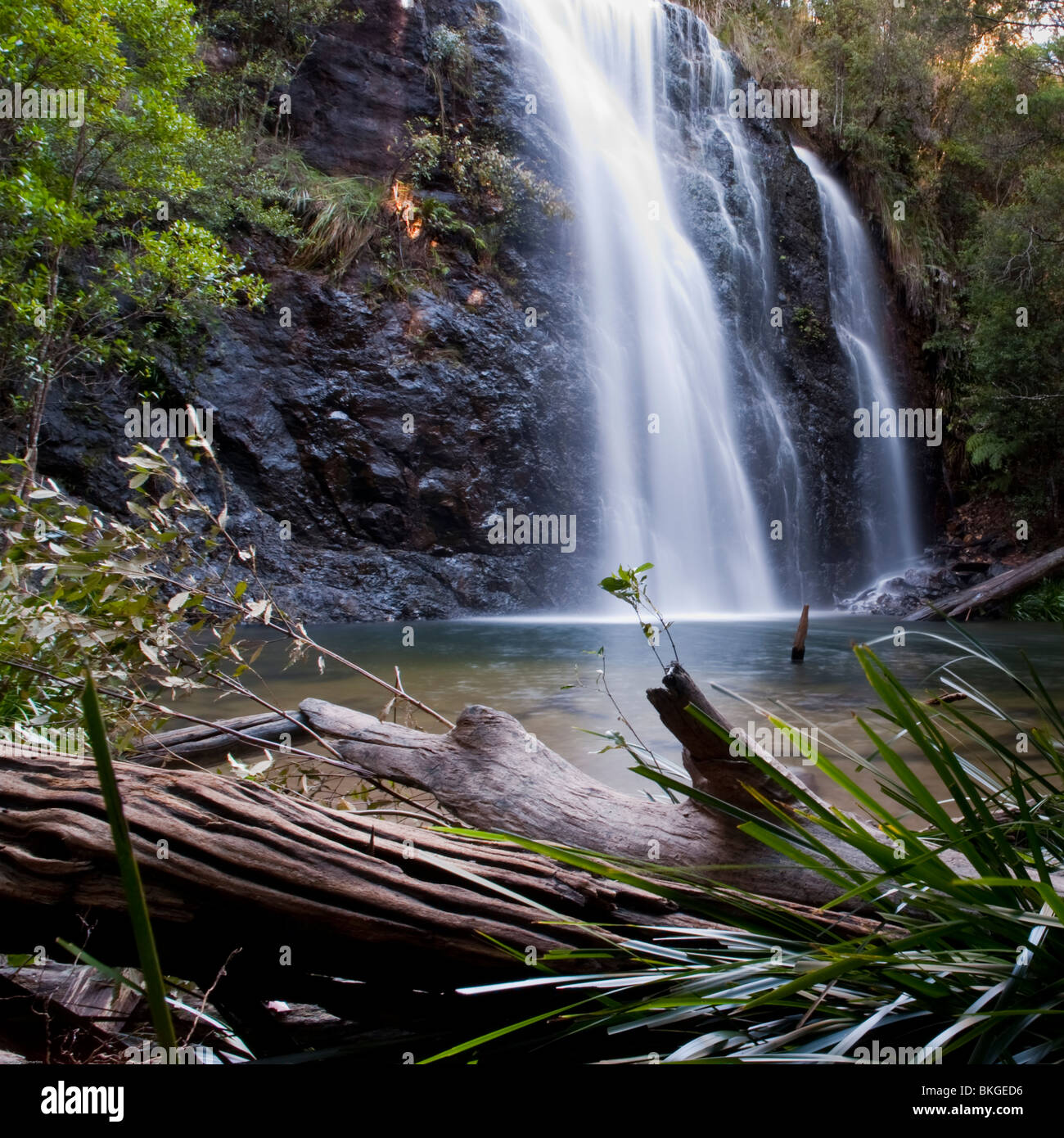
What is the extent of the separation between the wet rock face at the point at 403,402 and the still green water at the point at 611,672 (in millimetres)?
2094

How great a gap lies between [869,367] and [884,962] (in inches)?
777

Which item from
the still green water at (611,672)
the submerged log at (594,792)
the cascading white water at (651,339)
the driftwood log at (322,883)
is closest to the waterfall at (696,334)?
the cascading white water at (651,339)

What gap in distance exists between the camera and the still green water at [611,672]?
5.75 meters

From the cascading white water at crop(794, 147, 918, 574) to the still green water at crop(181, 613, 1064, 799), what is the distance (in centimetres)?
560

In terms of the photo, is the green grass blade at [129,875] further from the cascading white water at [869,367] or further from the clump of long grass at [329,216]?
the cascading white water at [869,367]

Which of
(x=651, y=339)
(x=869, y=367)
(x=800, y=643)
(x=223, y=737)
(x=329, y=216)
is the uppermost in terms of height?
(x=329, y=216)

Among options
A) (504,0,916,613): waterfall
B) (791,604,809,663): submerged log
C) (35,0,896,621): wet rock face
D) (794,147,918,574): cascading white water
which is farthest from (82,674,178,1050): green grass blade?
(794,147,918,574): cascading white water

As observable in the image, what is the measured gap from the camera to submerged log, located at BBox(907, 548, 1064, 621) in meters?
13.2

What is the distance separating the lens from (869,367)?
1872cm

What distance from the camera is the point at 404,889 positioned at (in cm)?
171

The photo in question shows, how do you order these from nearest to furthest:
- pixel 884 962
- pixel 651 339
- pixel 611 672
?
pixel 884 962
pixel 611 672
pixel 651 339

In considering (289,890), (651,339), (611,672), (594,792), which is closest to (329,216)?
(651,339)

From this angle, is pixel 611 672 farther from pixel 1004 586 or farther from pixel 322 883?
pixel 1004 586

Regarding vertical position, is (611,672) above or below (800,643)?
below
